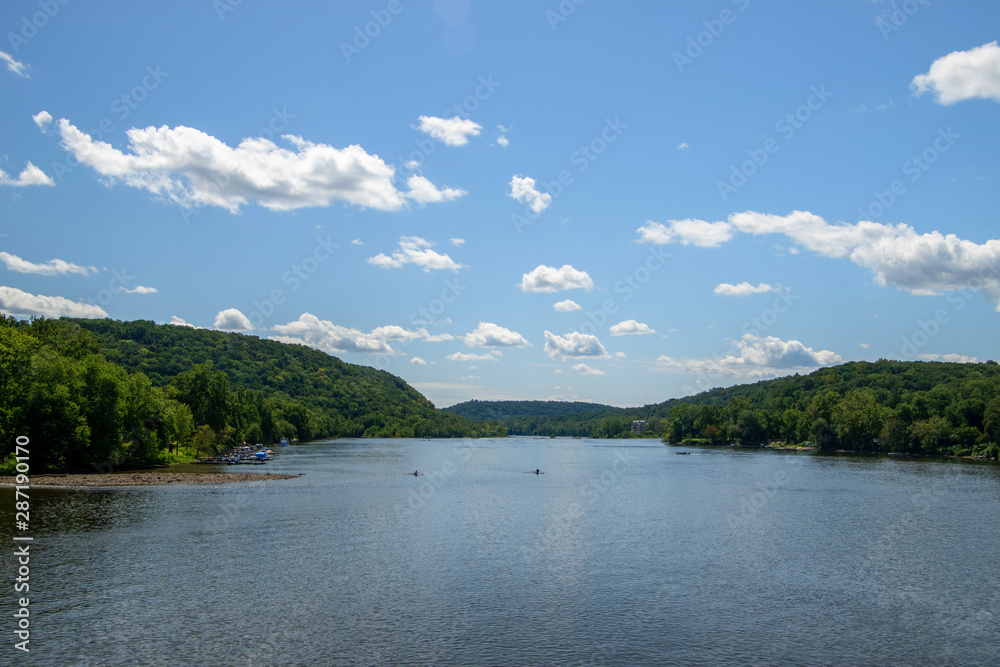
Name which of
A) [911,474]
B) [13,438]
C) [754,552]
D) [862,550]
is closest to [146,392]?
[13,438]

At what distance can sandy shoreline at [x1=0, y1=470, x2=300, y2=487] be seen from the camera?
2579 inches

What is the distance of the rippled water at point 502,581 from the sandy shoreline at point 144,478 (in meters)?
6.06

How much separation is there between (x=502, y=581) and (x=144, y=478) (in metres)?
57.9

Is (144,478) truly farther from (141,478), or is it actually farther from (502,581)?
(502,581)

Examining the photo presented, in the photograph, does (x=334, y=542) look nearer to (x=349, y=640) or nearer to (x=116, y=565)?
(x=116, y=565)

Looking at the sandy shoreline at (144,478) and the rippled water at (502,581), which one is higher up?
the sandy shoreline at (144,478)

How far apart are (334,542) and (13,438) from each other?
156 feet

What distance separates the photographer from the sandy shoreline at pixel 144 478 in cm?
6550

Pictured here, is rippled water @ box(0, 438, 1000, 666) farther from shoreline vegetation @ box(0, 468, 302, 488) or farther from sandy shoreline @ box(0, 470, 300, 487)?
sandy shoreline @ box(0, 470, 300, 487)

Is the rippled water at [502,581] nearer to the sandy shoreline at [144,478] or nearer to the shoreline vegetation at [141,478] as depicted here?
the shoreline vegetation at [141,478]

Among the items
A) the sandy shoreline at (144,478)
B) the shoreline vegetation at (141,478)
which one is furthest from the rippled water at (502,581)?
the sandy shoreline at (144,478)

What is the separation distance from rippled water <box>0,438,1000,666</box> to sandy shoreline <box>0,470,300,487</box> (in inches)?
238

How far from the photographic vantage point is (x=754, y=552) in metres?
41.2

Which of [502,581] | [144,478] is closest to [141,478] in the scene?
[144,478]
